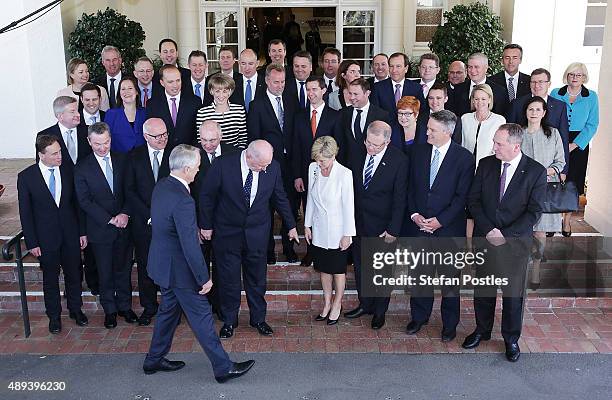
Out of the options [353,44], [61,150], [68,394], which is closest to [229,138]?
[61,150]

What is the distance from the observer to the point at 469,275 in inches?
254

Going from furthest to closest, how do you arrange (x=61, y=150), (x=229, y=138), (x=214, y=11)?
(x=214, y=11)
(x=229, y=138)
(x=61, y=150)

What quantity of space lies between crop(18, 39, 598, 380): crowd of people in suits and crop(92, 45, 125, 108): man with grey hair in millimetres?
851

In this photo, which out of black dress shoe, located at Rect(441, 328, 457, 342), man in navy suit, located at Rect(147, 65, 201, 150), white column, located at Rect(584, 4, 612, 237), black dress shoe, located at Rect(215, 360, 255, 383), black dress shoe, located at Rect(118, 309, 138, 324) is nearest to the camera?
black dress shoe, located at Rect(215, 360, 255, 383)

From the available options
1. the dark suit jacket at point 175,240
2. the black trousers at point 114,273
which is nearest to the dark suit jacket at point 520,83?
the dark suit jacket at point 175,240

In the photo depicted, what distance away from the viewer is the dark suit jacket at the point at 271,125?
6.37 m

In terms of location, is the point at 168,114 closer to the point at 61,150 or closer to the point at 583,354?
the point at 61,150

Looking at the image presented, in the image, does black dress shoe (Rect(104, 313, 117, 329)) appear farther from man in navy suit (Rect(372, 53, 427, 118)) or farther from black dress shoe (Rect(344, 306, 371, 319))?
man in navy suit (Rect(372, 53, 427, 118))

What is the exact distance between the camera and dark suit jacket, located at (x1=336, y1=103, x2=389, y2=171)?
19.7ft

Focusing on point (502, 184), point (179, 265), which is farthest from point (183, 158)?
point (502, 184)

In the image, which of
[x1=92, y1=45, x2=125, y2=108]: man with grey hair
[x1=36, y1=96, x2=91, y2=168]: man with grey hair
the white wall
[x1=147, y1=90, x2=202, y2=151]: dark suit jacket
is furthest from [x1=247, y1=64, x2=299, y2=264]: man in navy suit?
the white wall

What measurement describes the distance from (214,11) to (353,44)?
10.2ft

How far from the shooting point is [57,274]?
587cm

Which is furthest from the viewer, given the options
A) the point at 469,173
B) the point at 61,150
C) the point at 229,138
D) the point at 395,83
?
the point at 395,83
